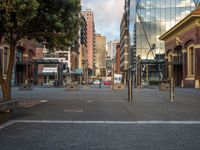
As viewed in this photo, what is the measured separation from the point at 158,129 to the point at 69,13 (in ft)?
24.2

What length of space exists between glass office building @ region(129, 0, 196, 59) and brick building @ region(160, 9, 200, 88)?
16.7m

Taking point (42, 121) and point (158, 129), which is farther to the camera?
point (42, 121)

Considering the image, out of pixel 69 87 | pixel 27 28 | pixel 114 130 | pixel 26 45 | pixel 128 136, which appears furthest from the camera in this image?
pixel 26 45

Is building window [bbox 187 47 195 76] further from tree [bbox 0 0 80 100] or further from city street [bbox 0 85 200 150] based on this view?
city street [bbox 0 85 200 150]

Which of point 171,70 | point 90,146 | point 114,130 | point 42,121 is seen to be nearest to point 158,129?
point 114,130

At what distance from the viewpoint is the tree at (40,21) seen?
12930 mm

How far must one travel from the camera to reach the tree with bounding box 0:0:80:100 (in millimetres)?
12930

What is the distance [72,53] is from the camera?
415 ft

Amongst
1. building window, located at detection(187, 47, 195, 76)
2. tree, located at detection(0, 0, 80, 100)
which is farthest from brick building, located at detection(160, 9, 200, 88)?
tree, located at detection(0, 0, 80, 100)

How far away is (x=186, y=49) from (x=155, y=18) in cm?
2923

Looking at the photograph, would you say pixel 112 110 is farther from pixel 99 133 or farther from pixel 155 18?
pixel 155 18

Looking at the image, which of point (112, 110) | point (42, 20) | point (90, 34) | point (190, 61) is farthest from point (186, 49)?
point (90, 34)

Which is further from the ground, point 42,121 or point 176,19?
point 176,19

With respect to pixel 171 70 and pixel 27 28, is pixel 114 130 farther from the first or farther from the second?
pixel 171 70
